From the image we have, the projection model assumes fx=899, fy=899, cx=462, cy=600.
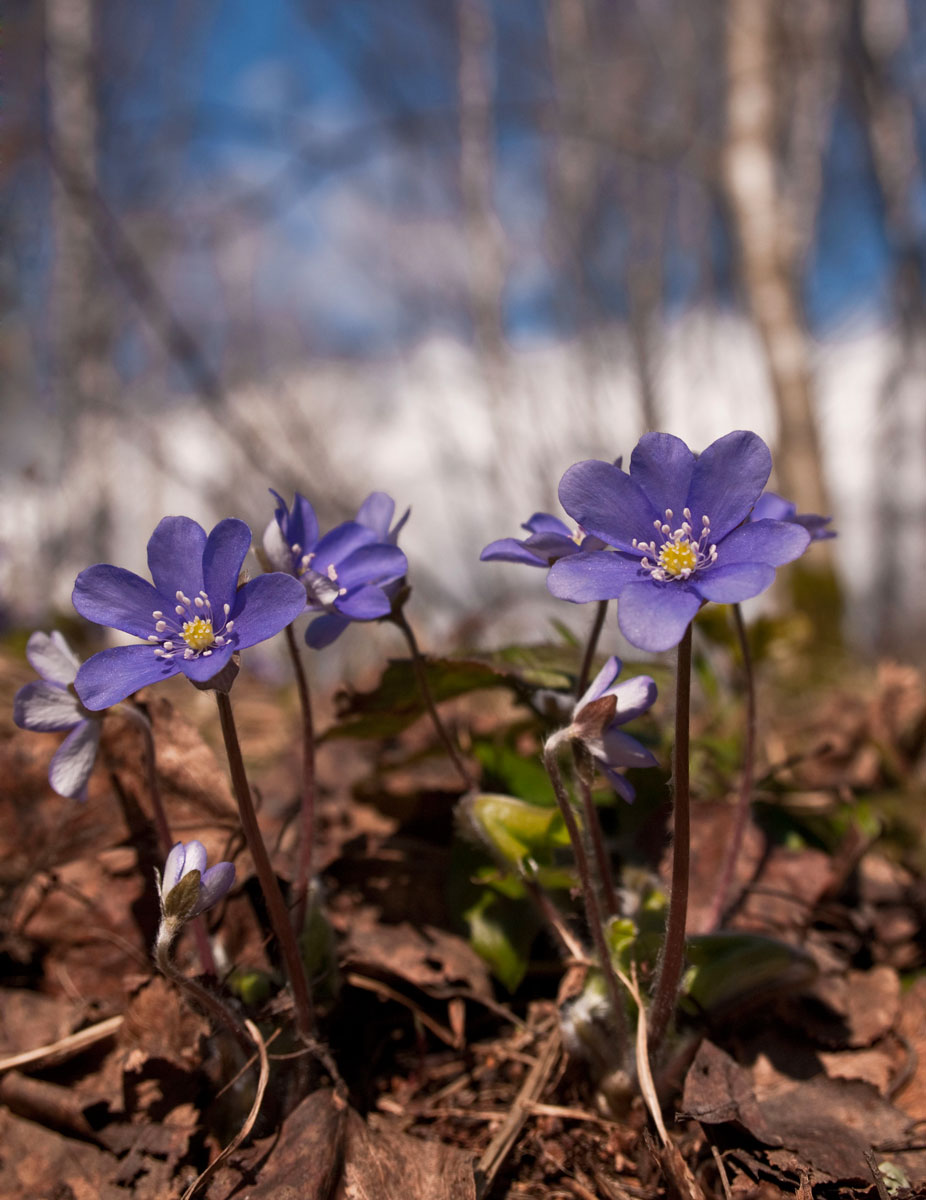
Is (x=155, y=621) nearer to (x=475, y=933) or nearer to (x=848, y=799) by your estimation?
(x=475, y=933)

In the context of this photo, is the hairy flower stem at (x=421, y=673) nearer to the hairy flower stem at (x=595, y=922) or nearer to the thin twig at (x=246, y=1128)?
the hairy flower stem at (x=595, y=922)

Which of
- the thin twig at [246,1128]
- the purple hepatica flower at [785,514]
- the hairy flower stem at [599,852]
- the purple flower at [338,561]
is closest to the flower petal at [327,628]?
the purple flower at [338,561]

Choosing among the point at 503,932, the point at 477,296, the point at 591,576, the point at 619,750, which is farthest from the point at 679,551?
the point at 477,296

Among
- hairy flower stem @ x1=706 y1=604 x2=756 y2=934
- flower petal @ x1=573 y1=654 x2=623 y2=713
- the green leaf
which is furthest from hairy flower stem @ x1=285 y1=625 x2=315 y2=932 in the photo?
hairy flower stem @ x1=706 y1=604 x2=756 y2=934

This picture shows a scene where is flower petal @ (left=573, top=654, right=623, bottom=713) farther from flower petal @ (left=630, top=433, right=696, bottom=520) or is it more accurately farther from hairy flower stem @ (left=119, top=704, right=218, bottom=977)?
hairy flower stem @ (left=119, top=704, right=218, bottom=977)

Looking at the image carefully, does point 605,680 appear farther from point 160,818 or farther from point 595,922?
point 160,818
